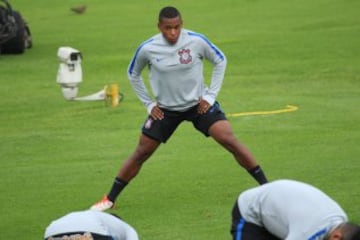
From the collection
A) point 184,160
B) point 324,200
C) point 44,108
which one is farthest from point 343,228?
point 44,108

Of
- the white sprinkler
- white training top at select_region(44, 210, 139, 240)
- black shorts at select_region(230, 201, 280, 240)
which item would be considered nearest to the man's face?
black shorts at select_region(230, 201, 280, 240)

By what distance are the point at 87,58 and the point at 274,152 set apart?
13684 millimetres

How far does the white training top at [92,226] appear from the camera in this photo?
26.4 ft

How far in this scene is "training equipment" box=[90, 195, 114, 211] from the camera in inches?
532

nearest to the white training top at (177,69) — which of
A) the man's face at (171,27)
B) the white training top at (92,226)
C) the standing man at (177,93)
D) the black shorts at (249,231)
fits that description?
the standing man at (177,93)

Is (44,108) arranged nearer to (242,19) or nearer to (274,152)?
(274,152)

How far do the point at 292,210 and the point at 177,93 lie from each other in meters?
5.01

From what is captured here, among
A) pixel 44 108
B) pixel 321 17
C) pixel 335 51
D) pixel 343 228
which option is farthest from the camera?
pixel 321 17

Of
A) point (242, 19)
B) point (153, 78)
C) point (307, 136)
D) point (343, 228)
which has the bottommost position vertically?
point (242, 19)

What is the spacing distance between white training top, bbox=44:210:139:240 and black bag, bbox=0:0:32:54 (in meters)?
19.7

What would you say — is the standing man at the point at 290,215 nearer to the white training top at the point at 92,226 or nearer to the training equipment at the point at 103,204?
the white training top at the point at 92,226

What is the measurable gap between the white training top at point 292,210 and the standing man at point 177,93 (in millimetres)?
4067

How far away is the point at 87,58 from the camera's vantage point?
2991 centimetres

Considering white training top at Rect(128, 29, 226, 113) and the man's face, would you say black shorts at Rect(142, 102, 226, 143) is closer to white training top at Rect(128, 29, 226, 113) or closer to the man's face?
white training top at Rect(128, 29, 226, 113)
